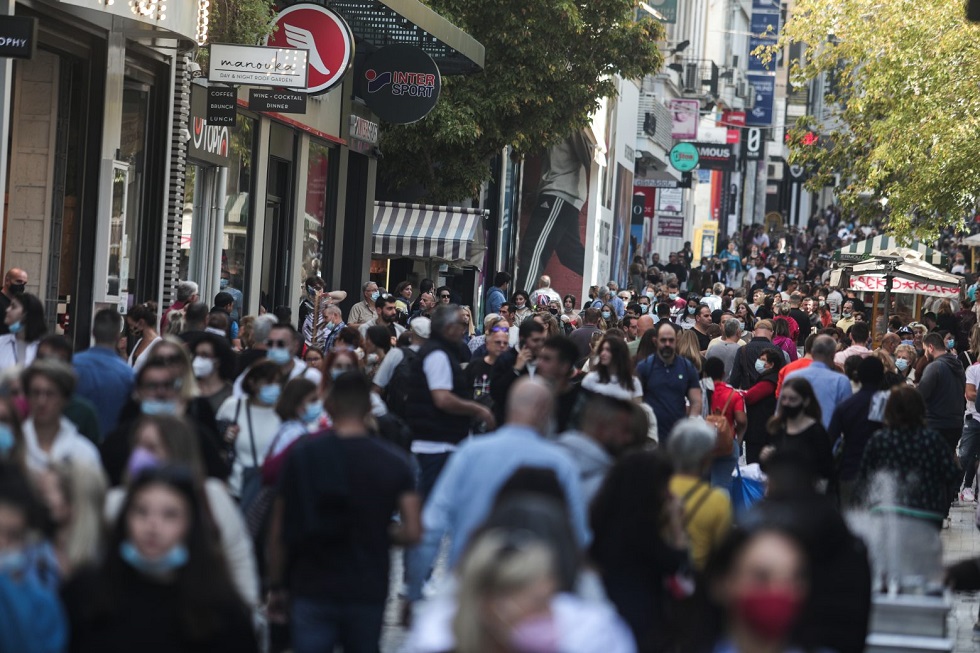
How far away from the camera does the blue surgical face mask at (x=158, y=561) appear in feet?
16.8

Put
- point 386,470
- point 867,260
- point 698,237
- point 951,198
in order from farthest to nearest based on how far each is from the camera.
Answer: point 698,237, point 867,260, point 951,198, point 386,470

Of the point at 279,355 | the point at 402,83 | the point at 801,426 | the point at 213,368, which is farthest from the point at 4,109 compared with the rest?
the point at 402,83

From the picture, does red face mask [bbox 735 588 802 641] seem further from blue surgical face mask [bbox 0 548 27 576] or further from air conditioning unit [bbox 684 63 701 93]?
air conditioning unit [bbox 684 63 701 93]

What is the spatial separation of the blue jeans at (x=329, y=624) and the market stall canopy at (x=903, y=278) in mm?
22952

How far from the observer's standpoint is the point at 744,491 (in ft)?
43.8

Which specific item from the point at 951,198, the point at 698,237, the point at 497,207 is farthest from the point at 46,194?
the point at 698,237

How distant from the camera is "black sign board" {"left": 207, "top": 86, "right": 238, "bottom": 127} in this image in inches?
798

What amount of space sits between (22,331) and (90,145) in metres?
7.02

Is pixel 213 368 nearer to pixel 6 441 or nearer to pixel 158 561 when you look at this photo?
pixel 6 441

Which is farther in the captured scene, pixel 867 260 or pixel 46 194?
pixel 867 260

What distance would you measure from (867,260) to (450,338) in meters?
20.5

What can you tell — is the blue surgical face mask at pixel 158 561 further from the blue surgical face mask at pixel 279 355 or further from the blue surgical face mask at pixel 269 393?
the blue surgical face mask at pixel 279 355

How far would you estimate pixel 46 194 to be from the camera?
57.1 ft

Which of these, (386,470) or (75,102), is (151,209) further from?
(386,470)
